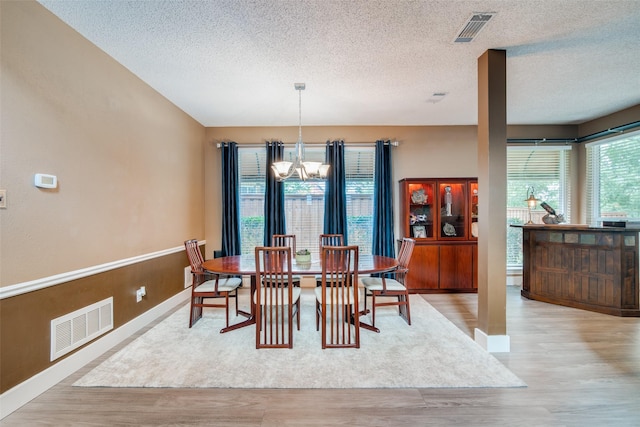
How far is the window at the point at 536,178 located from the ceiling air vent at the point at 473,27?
10.4 ft

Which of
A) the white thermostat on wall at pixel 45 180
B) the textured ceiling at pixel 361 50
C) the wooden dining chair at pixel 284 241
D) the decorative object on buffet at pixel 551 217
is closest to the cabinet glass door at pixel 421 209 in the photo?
the textured ceiling at pixel 361 50

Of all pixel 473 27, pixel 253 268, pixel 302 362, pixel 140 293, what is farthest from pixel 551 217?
pixel 140 293

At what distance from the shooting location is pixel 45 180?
203 centimetres

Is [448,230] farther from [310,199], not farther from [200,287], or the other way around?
[200,287]

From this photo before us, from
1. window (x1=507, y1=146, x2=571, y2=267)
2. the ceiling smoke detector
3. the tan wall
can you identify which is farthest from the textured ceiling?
window (x1=507, y1=146, x2=571, y2=267)

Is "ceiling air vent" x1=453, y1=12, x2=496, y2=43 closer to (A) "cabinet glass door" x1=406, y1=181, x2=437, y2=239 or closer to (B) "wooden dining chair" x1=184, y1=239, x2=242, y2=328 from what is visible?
(A) "cabinet glass door" x1=406, y1=181, x2=437, y2=239

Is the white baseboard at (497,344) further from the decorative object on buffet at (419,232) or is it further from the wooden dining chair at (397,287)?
the decorative object on buffet at (419,232)

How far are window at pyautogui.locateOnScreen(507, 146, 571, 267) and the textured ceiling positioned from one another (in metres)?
0.97

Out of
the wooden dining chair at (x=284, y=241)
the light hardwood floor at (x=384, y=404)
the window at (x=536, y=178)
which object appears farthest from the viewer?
the window at (x=536, y=178)

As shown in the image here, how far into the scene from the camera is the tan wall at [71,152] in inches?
73.2

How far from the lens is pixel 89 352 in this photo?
7.91 ft

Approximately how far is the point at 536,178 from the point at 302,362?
4909mm

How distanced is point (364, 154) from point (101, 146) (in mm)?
3582

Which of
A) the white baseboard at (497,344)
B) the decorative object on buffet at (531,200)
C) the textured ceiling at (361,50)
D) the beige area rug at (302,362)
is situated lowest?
the beige area rug at (302,362)
